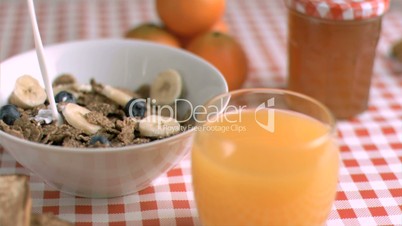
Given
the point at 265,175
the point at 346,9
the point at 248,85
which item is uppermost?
the point at 346,9

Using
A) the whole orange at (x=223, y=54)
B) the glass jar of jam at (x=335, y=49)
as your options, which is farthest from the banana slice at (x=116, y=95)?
the glass jar of jam at (x=335, y=49)

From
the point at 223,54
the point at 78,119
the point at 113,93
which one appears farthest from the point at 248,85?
the point at 78,119

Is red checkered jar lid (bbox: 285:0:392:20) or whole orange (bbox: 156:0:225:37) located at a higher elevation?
red checkered jar lid (bbox: 285:0:392:20)

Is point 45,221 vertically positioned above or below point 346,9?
below

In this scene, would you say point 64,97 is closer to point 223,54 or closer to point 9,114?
point 9,114

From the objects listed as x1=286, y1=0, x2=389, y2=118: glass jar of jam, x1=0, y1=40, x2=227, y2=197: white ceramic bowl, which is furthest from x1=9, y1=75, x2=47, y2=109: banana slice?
x1=286, y1=0, x2=389, y2=118: glass jar of jam

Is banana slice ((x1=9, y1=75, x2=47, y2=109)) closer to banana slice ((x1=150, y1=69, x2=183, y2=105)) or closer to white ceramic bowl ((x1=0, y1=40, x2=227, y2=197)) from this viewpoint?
white ceramic bowl ((x1=0, y1=40, x2=227, y2=197))

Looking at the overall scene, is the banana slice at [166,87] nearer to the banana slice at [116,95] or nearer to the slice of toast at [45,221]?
the banana slice at [116,95]
